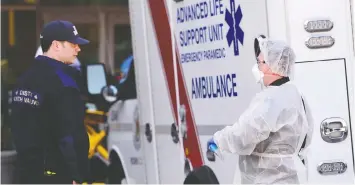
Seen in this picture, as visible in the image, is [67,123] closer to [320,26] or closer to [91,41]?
[320,26]

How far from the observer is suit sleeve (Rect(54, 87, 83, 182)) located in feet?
13.8

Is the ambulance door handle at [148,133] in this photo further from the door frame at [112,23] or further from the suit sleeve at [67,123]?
the door frame at [112,23]

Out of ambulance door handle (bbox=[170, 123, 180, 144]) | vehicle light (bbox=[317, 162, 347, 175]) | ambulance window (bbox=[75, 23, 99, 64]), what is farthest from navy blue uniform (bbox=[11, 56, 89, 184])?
ambulance window (bbox=[75, 23, 99, 64])

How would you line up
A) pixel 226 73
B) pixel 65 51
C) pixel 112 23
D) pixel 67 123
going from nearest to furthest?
1. pixel 67 123
2. pixel 65 51
3. pixel 226 73
4. pixel 112 23

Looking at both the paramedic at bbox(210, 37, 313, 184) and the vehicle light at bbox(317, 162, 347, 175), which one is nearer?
the paramedic at bbox(210, 37, 313, 184)

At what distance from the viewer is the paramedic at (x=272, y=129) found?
3857mm

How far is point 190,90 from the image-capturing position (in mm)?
5133

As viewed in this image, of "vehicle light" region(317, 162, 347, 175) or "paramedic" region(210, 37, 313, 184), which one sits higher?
"paramedic" region(210, 37, 313, 184)

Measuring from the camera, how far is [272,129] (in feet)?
12.6

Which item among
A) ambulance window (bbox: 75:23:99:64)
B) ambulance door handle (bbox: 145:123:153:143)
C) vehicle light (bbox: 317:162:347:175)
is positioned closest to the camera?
vehicle light (bbox: 317:162:347:175)

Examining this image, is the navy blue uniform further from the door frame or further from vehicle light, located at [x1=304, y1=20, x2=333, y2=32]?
the door frame

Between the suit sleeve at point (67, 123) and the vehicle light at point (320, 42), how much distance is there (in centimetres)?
135

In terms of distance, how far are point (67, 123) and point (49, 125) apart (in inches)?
4.6

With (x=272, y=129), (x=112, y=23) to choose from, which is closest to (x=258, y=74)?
(x=272, y=129)
